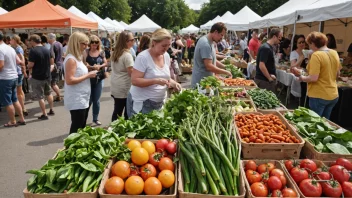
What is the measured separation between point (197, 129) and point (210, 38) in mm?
2565

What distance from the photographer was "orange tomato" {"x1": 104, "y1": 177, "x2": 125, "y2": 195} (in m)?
1.86

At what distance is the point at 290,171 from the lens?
7.23ft

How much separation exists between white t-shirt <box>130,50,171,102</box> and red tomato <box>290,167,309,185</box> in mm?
1795

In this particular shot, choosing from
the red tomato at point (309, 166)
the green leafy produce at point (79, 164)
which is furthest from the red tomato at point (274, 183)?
the green leafy produce at point (79, 164)

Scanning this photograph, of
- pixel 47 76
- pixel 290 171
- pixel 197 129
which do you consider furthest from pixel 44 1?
pixel 290 171

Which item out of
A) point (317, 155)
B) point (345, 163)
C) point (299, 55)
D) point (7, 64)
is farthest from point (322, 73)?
point (7, 64)

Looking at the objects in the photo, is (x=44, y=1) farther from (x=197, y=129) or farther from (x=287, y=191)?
(x=287, y=191)

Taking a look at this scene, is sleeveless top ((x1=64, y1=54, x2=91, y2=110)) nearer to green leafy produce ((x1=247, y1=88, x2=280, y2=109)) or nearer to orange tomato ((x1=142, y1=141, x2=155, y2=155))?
orange tomato ((x1=142, y1=141, x2=155, y2=155))

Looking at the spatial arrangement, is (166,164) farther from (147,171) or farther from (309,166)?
(309,166)

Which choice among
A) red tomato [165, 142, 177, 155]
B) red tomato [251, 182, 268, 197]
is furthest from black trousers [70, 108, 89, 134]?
red tomato [251, 182, 268, 197]

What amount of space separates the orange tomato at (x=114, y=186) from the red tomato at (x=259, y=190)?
0.93 m

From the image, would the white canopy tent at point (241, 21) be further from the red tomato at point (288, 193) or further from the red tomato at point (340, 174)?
the red tomato at point (288, 193)

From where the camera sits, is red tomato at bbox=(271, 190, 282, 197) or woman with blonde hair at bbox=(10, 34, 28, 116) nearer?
red tomato at bbox=(271, 190, 282, 197)

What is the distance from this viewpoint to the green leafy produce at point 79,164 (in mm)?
1896
